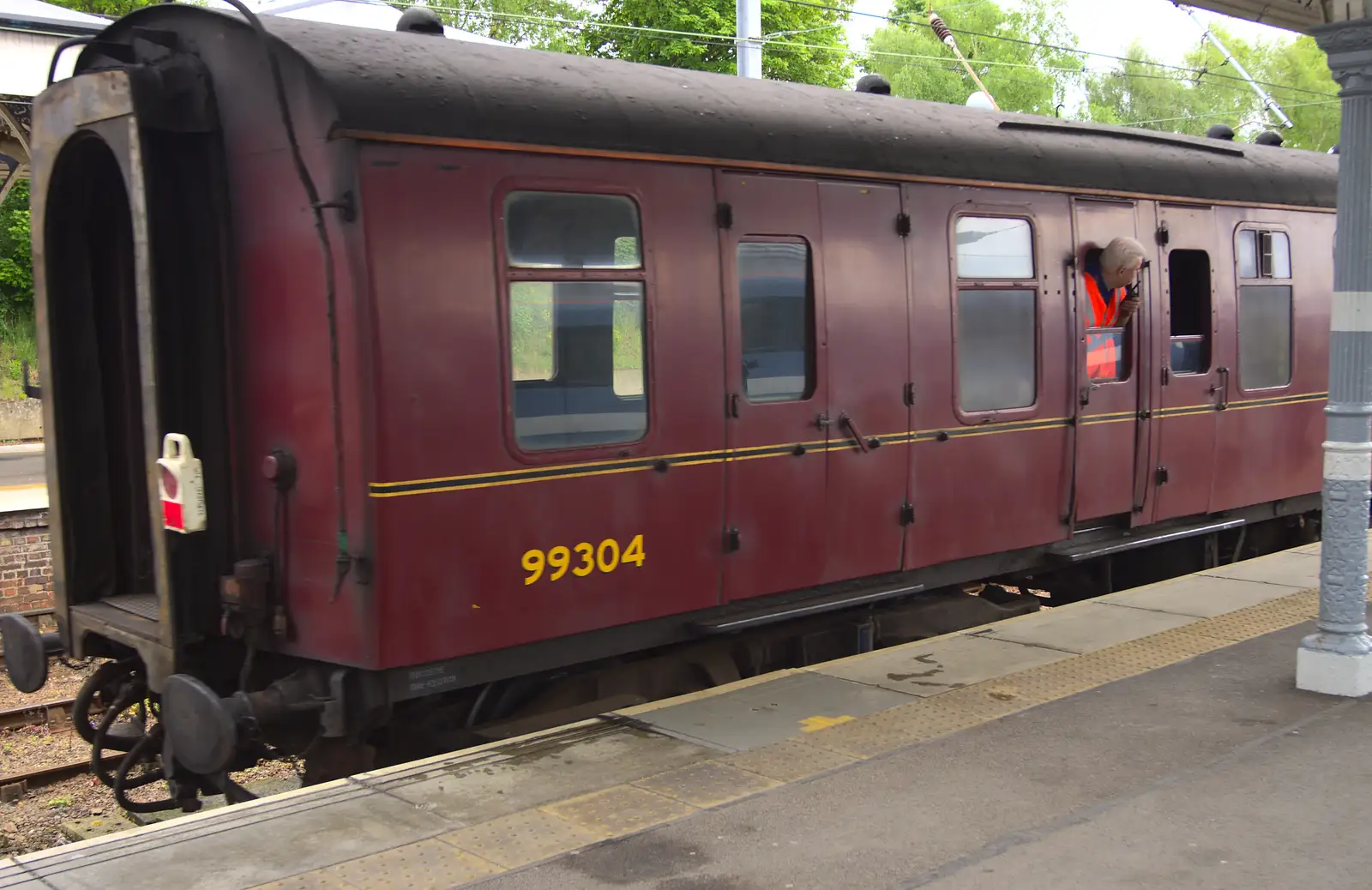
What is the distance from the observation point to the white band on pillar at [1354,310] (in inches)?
225

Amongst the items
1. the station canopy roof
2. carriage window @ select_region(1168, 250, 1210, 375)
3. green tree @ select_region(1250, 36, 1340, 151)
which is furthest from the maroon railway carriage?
green tree @ select_region(1250, 36, 1340, 151)

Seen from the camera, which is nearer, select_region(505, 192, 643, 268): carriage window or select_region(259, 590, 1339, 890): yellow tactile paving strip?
select_region(259, 590, 1339, 890): yellow tactile paving strip

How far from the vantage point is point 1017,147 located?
285 inches

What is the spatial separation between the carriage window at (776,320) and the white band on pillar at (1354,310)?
238 cm

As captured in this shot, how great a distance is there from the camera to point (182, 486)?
4.93 meters

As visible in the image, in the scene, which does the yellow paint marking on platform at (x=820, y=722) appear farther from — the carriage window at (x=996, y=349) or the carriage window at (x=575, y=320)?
the carriage window at (x=996, y=349)

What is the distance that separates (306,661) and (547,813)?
135 cm

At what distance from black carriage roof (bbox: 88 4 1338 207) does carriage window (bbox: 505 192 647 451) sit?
0.30 metres

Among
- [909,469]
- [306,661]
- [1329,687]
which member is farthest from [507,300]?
[1329,687]

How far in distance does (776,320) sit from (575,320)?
122cm

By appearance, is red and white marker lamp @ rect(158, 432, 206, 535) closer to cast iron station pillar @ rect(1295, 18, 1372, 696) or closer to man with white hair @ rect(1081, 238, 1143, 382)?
cast iron station pillar @ rect(1295, 18, 1372, 696)

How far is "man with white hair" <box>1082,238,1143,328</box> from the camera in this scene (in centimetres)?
762

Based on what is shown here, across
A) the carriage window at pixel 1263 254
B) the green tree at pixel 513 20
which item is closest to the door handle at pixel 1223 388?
the carriage window at pixel 1263 254

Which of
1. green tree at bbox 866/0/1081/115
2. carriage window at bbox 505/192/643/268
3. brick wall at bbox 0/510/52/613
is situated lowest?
brick wall at bbox 0/510/52/613
